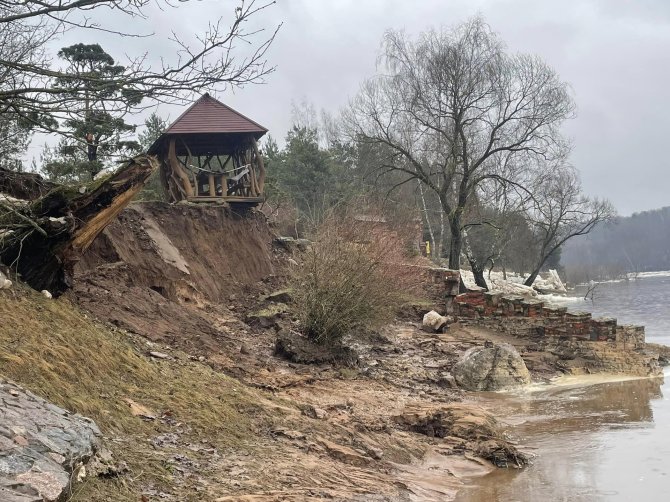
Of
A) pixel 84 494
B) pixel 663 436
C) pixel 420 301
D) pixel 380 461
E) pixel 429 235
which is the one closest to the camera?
pixel 84 494

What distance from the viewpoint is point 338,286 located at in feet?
41.7

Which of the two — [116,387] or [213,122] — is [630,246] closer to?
[213,122]

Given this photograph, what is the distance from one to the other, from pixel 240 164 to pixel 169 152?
3.02m

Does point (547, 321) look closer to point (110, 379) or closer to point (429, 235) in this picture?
point (110, 379)

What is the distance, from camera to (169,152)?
18094mm

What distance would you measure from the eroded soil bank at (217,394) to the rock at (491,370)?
439 millimetres

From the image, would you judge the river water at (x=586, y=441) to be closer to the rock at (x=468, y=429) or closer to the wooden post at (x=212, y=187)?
the rock at (x=468, y=429)

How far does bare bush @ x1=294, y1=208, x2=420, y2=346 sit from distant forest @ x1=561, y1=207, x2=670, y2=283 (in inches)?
4609

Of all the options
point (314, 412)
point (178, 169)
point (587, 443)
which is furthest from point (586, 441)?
point (178, 169)

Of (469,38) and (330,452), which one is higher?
(469,38)

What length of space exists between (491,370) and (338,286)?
11.8 ft

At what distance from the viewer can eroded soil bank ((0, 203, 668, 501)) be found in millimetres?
5465

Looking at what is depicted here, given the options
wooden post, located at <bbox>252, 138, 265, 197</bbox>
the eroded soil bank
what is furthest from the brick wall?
wooden post, located at <bbox>252, 138, 265, 197</bbox>

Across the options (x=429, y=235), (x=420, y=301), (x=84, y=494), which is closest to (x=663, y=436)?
(x=84, y=494)
